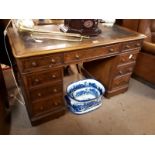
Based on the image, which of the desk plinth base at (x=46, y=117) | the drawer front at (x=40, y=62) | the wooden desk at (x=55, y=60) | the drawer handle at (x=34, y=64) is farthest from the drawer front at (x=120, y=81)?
the drawer handle at (x=34, y=64)

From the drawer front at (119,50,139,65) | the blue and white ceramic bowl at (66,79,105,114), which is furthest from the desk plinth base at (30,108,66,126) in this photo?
the drawer front at (119,50,139,65)

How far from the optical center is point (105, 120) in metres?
1.62

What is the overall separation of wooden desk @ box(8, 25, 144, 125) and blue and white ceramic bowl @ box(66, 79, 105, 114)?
0.40ft

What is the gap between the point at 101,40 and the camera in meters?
1.37

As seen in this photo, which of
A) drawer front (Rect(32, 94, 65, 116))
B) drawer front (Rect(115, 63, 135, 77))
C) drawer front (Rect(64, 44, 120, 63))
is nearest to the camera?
drawer front (Rect(64, 44, 120, 63))

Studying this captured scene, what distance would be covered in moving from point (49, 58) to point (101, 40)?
516mm

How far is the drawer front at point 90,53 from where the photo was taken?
1267mm

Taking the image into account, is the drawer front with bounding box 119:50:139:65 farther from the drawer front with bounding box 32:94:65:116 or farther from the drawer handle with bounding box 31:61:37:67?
the drawer handle with bounding box 31:61:37:67

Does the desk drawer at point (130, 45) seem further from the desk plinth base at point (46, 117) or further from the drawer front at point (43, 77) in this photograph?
the desk plinth base at point (46, 117)

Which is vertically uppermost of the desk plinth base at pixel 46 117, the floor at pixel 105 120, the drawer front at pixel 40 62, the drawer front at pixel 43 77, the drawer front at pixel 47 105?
the drawer front at pixel 40 62

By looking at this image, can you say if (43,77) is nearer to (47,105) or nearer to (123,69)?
(47,105)

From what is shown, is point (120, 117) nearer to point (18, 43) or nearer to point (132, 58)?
point (132, 58)

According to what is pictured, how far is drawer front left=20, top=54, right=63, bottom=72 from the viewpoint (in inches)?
43.5

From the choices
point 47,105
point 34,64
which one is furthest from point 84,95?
point 34,64
